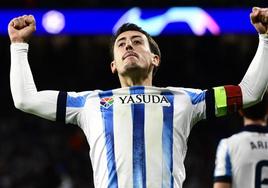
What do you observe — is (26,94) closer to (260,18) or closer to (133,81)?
(133,81)

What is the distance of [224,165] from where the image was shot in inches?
160

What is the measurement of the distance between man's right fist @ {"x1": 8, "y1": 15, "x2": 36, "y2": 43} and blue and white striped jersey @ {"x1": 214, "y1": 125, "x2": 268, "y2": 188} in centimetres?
149

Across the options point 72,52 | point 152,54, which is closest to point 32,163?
point 72,52

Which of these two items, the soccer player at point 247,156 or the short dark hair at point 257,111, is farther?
the short dark hair at point 257,111

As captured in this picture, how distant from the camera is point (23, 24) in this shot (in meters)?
3.15

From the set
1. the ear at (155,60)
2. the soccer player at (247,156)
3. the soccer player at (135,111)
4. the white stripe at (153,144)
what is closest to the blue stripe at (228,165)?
the soccer player at (247,156)

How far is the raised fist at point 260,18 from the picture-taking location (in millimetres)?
3027

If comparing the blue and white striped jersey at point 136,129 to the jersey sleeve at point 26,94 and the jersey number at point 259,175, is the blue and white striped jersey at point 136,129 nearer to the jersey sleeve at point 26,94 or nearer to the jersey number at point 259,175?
the jersey sleeve at point 26,94

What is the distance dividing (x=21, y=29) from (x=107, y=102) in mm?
507

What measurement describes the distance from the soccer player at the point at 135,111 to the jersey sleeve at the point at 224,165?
1.01 meters

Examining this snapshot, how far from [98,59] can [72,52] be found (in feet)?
1.56

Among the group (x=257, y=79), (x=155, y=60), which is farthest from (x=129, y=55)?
(x=257, y=79)

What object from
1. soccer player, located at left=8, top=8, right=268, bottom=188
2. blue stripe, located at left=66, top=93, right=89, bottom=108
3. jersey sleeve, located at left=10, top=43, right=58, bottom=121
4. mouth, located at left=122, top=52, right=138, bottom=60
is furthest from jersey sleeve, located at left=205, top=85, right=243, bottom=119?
jersey sleeve, located at left=10, top=43, right=58, bottom=121

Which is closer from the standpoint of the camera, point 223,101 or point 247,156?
point 223,101
